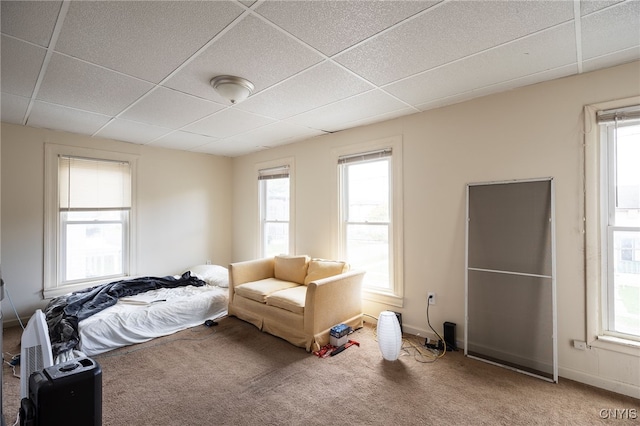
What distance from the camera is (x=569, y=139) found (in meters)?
2.50

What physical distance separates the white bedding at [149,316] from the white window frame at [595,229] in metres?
3.85

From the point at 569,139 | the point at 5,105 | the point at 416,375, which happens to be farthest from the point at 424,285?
the point at 5,105

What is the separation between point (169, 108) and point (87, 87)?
0.70m

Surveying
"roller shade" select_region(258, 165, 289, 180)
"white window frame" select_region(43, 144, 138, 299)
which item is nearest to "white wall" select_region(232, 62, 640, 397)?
"roller shade" select_region(258, 165, 289, 180)

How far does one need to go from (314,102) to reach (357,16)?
133 cm

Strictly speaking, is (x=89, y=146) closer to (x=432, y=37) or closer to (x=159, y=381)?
(x=159, y=381)

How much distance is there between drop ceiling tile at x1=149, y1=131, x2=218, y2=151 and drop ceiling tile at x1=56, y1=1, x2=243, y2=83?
6.54 ft

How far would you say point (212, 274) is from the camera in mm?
4707

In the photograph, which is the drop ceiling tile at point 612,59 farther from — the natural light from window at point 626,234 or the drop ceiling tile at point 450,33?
the drop ceiling tile at point 450,33

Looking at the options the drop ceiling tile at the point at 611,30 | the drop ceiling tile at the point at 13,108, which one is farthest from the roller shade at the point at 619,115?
the drop ceiling tile at the point at 13,108

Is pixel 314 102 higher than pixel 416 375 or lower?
higher

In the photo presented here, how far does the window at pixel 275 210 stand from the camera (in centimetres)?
490

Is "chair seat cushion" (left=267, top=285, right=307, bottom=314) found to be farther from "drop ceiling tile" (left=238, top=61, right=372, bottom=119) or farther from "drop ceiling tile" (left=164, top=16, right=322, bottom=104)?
"drop ceiling tile" (left=164, top=16, right=322, bottom=104)

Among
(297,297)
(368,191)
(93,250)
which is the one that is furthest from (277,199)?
(93,250)
